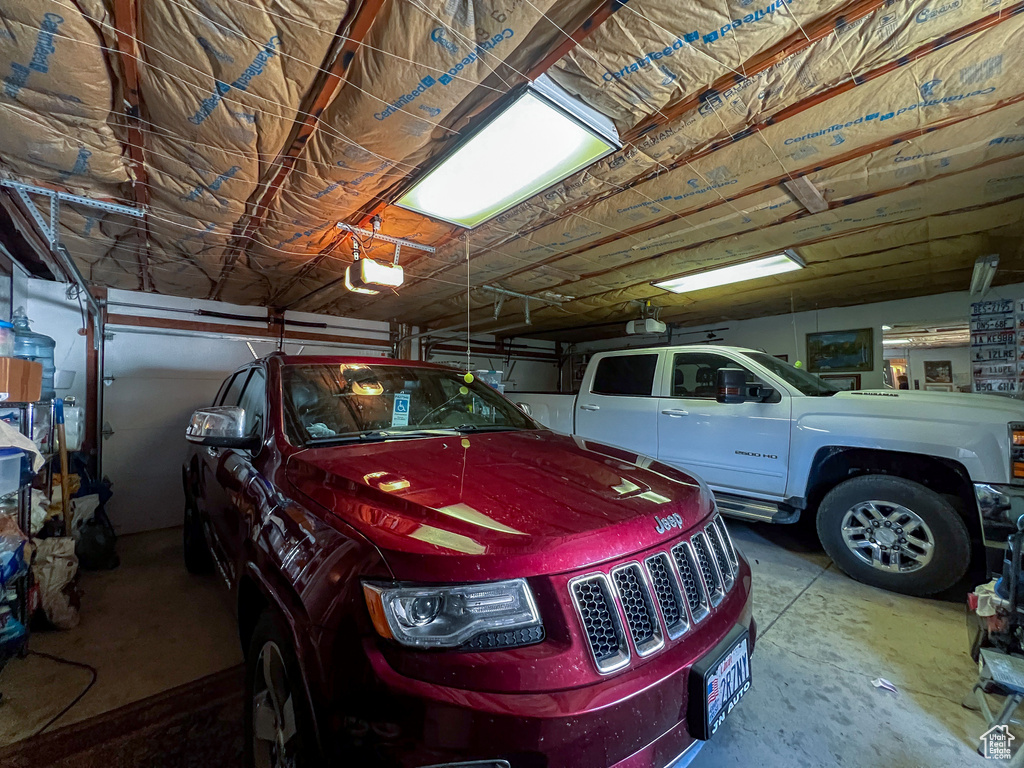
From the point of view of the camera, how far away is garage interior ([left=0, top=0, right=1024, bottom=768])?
1509 millimetres

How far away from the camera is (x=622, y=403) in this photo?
14.9 feet

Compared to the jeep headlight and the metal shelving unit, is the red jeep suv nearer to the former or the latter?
the jeep headlight

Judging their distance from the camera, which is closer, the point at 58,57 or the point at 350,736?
the point at 350,736

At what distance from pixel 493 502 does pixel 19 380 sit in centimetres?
305

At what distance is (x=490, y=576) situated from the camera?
38.5 inches

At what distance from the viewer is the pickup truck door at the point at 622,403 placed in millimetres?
4352

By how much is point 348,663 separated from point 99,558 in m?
4.25

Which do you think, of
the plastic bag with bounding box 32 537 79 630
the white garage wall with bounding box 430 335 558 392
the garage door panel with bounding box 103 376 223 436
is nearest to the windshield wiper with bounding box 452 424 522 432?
the plastic bag with bounding box 32 537 79 630

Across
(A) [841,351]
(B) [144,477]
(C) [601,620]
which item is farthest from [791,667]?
(B) [144,477]

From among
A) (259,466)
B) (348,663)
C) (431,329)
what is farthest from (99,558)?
(431,329)

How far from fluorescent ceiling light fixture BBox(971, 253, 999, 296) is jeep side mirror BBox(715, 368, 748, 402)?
2.77 meters

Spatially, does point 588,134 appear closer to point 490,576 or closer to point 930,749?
point 490,576

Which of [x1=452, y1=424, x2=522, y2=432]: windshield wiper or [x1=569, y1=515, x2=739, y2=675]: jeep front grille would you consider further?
[x1=452, y1=424, x2=522, y2=432]: windshield wiper

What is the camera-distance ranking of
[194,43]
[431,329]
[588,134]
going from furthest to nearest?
[431,329], [588,134], [194,43]
